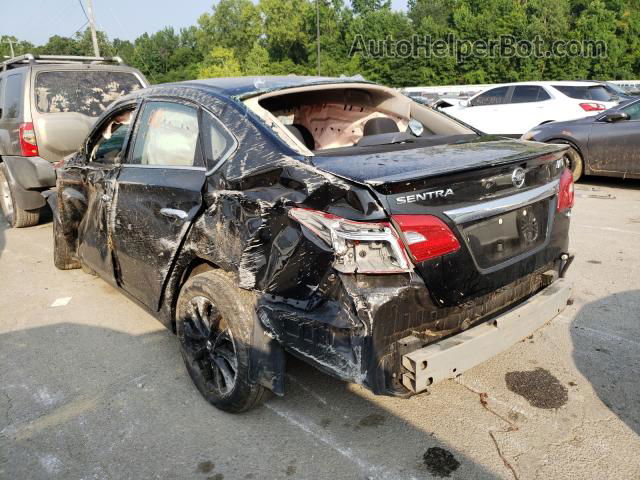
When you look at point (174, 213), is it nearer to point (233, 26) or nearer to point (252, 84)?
point (252, 84)

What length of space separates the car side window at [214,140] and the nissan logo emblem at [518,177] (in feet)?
4.63

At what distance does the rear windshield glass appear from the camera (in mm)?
6910

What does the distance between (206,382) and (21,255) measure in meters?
4.28

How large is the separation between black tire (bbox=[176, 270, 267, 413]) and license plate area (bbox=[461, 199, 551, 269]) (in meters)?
1.08

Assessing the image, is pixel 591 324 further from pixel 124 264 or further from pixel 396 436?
pixel 124 264

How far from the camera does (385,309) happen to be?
2131mm

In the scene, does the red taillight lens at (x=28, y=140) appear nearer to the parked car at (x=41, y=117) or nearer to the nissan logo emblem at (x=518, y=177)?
the parked car at (x=41, y=117)

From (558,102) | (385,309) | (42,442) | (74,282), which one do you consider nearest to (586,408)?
(385,309)

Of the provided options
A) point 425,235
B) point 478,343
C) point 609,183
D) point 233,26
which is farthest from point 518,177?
point 233,26

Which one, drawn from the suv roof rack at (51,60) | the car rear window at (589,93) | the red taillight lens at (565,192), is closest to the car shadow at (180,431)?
the red taillight lens at (565,192)

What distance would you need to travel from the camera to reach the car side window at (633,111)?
8180mm

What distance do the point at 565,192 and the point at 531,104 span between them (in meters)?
10.4

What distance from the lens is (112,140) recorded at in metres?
4.15

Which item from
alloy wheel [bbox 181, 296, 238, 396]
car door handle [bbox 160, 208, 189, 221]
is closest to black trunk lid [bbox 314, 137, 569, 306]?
car door handle [bbox 160, 208, 189, 221]
